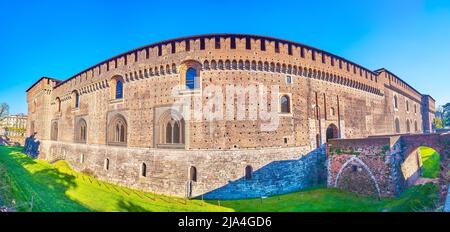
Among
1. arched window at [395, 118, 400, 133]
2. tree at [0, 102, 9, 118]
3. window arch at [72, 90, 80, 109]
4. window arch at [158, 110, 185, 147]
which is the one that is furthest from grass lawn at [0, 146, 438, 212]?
tree at [0, 102, 9, 118]

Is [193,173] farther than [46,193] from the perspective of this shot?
Yes

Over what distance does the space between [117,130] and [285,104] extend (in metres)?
13.7

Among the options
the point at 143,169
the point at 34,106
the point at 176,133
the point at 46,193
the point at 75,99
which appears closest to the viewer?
the point at 46,193

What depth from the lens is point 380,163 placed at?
11680 millimetres

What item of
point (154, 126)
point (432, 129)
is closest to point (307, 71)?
point (154, 126)

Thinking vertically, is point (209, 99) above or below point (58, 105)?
below

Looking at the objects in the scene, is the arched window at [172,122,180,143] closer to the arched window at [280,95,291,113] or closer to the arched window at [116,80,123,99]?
the arched window at [116,80,123,99]

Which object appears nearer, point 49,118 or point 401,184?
point 401,184

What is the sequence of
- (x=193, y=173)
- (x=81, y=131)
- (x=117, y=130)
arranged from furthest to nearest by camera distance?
(x=81, y=131)
(x=117, y=130)
(x=193, y=173)

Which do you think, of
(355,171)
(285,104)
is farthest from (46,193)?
(355,171)

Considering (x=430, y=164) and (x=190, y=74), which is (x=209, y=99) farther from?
(x=430, y=164)

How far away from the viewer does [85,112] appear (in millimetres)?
19625
